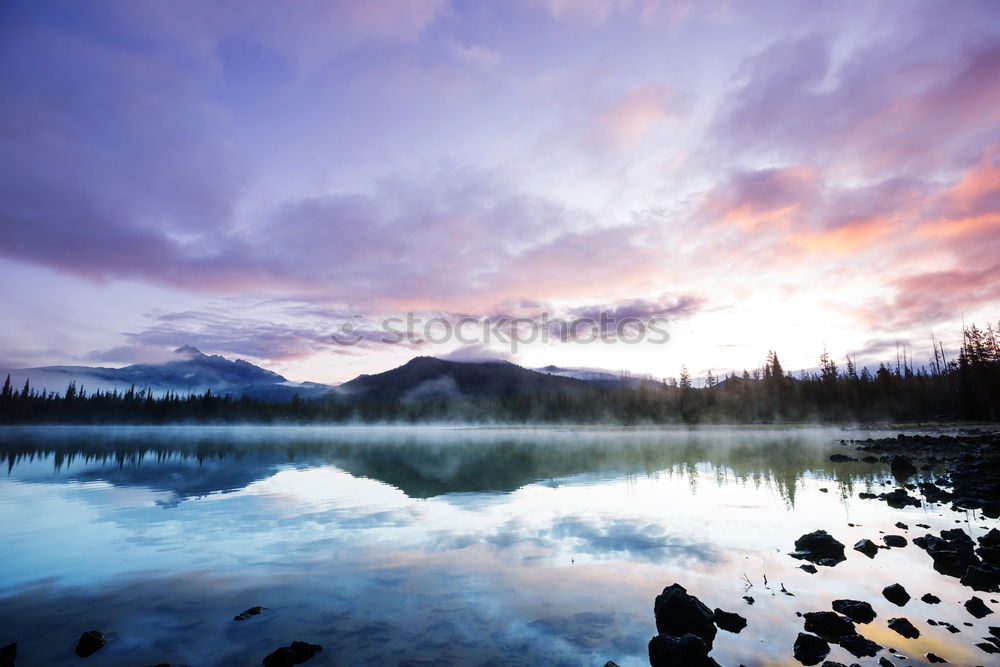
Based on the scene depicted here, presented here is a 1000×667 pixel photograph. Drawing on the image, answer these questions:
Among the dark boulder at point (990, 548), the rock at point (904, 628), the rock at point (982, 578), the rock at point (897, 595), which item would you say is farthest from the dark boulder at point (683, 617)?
the dark boulder at point (990, 548)

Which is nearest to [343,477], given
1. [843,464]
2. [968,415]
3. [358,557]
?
Result: [358,557]

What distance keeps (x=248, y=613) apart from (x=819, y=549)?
18158mm

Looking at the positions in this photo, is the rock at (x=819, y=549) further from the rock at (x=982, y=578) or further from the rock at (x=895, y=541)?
the rock at (x=982, y=578)

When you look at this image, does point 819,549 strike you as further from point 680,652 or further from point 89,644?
point 89,644

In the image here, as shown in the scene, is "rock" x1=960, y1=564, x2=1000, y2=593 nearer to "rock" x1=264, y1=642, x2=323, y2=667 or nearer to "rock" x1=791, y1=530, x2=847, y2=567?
"rock" x1=791, y1=530, x2=847, y2=567

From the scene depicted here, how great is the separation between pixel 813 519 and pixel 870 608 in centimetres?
1192

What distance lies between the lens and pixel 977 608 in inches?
436

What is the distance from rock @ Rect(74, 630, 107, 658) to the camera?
9.67 m

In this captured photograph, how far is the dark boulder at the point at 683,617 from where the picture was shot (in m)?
10.5

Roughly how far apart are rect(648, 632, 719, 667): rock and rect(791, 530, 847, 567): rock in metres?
8.98

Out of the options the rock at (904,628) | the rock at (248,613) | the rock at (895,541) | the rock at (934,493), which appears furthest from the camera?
the rock at (934,493)

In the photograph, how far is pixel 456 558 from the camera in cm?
1628

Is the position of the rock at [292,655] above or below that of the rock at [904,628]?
below

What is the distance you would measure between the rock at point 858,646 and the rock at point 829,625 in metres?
0.26
